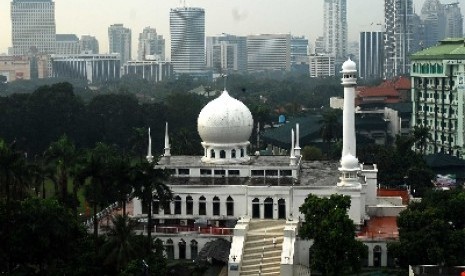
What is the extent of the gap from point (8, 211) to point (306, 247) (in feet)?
61.3

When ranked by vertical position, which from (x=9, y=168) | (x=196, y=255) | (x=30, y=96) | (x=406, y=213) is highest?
(x=30, y=96)

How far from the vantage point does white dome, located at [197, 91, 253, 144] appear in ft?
186

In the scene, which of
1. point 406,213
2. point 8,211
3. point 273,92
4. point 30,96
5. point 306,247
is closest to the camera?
point 8,211

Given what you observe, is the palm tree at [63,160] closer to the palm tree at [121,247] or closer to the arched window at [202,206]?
the arched window at [202,206]

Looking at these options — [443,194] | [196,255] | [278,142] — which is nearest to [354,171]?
[443,194]

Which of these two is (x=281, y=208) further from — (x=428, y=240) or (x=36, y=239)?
(x=36, y=239)

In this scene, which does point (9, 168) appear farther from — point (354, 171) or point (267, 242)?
point (354, 171)

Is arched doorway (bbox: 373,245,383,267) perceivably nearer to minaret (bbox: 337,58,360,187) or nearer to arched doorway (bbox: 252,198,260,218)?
minaret (bbox: 337,58,360,187)

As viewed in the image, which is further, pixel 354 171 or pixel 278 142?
pixel 278 142

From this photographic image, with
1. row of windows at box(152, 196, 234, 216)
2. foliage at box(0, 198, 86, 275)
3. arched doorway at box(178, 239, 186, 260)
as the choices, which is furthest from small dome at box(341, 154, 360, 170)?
foliage at box(0, 198, 86, 275)

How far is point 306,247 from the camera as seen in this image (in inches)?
1969

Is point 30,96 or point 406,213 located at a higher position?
point 30,96

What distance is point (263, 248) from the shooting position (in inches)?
1885

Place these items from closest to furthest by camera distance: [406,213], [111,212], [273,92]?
1. [406,213]
2. [111,212]
3. [273,92]
